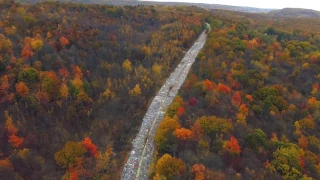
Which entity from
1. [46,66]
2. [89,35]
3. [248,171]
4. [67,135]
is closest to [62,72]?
[46,66]

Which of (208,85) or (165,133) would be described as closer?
(165,133)

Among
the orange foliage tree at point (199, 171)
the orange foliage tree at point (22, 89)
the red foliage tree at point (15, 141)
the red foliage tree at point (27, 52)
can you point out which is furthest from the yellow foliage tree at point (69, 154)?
the red foliage tree at point (27, 52)

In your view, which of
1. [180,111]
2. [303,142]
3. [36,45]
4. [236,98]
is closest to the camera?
[180,111]

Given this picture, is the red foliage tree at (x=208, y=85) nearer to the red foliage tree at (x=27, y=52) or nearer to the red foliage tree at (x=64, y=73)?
the red foliage tree at (x=64, y=73)

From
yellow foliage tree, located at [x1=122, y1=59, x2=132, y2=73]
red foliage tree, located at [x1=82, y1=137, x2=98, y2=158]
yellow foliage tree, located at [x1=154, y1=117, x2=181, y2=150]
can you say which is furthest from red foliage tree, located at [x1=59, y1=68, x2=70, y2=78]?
yellow foliage tree, located at [x1=154, y1=117, x2=181, y2=150]

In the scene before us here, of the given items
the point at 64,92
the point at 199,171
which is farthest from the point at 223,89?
the point at 64,92

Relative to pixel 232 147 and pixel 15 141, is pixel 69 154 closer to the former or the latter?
pixel 15 141

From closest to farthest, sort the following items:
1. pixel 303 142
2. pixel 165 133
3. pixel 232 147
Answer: pixel 232 147 → pixel 165 133 → pixel 303 142

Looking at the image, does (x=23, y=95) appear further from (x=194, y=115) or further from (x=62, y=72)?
(x=194, y=115)
